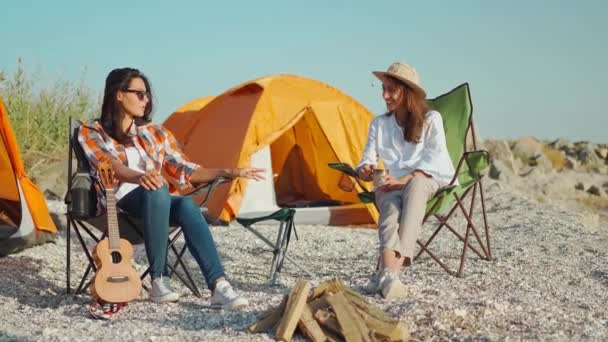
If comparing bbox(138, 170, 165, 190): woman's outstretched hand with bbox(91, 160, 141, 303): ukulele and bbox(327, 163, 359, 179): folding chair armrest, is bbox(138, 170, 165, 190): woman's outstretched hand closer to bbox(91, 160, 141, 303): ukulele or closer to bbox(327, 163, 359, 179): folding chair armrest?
bbox(91, 160, 141, 303): ukulele

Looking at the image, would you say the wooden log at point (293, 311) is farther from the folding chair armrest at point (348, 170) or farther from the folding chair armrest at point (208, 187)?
the folding chair armrest at point (348, 170)

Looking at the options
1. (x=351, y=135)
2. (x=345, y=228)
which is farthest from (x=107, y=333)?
(x=351, y=135)

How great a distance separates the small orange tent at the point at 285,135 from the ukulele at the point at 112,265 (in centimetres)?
299

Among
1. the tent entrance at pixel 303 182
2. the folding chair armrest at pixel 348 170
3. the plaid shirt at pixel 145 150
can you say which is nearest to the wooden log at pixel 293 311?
the plaid shirt at pixel 145 150

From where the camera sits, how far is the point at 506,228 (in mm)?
6547

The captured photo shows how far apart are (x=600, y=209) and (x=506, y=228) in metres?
5.36

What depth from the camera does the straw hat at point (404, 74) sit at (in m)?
4.02

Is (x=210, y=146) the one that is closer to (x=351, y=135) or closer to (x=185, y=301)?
(x=351, y=135)

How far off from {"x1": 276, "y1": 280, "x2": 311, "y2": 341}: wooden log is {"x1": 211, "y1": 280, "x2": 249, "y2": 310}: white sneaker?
1.68ft

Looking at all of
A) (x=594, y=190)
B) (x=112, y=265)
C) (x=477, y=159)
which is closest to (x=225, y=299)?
(x=112, y=265)

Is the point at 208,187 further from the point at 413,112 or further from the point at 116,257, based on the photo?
the point at 413,112

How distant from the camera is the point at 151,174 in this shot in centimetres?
343

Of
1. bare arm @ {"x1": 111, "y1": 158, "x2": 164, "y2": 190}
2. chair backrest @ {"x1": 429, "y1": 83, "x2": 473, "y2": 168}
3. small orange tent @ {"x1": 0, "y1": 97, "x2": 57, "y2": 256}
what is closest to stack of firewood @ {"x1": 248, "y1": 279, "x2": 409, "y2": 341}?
bare arm @ {"x1": 111, "y1": 158, "x2": 164, "y2": 190}

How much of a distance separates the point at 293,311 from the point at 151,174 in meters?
0.96
